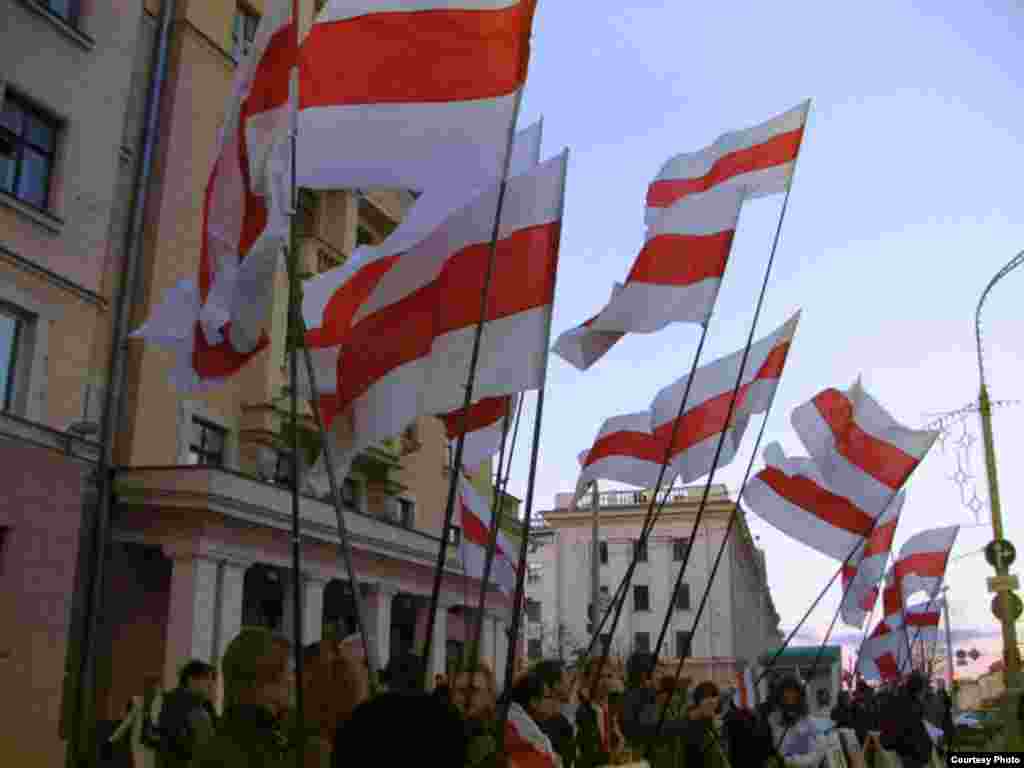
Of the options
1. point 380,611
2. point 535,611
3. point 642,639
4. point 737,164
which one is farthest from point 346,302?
point 535,611

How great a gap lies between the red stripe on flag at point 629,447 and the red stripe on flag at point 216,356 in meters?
4.12

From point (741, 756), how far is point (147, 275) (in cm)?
1350

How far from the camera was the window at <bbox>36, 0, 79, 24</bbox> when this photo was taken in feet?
50.0

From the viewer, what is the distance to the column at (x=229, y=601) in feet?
50.0

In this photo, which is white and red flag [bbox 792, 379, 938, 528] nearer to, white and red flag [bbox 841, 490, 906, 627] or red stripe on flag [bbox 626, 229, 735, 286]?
white and red flag [bbox 841, 490, 906, 627]

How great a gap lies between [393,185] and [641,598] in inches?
2199

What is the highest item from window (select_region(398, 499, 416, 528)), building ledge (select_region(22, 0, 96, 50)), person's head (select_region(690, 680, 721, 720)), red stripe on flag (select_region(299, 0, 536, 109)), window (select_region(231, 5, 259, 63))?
window (select_region(231, 5, 259, 63))

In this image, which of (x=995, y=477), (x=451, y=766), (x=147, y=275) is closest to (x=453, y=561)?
(x=147, y=275)

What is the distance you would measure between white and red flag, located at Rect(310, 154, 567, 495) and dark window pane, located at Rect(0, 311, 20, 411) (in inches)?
378

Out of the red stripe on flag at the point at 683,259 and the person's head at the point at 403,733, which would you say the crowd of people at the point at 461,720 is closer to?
the person's head at the point at 403,733

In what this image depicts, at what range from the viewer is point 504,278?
226 inches

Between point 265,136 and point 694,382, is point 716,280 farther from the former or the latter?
point 265,136

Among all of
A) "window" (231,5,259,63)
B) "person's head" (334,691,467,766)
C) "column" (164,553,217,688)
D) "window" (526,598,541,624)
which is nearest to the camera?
"person's head" (334,691,467,766)

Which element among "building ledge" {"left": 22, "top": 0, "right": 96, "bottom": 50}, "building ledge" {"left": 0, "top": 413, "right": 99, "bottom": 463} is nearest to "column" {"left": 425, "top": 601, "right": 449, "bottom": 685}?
"building ledge" {"left": 0, "top": 413, "right": 99, "bottom": 463}
